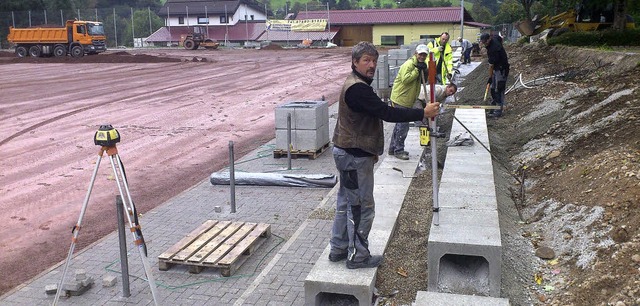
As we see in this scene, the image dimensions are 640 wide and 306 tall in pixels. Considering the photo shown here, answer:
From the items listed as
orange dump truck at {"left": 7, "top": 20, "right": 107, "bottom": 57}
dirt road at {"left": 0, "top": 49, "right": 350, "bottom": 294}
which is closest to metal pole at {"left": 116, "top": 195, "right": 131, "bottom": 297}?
dirt road at {"left": 0, "top": 49, "right": 350, "bottom": 294}

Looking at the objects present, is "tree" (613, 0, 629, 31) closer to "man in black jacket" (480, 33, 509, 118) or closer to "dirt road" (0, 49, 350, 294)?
"dirt road" (0, 49, 350, 294)

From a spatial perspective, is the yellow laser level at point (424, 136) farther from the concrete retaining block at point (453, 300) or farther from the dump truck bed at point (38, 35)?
the dump truck bed at point (38, 35)

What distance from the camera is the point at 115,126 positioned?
16.2 meters

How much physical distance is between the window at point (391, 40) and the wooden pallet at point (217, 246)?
5874cm

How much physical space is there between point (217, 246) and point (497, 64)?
9.22 meters

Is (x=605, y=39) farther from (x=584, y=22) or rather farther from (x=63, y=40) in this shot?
(x=63, y=40)

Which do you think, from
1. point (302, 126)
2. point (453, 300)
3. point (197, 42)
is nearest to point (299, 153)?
point (302, 126)

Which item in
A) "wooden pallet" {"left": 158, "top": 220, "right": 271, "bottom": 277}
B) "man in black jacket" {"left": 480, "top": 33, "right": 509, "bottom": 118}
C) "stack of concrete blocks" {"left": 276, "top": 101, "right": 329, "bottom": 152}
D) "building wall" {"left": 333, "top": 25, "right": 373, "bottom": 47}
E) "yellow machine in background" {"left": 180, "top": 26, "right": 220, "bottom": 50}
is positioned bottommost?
"wooden pallet" {"left": 158, "top": 220, "right": 271, "bottom": 277}

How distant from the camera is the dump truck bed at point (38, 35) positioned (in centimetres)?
4469

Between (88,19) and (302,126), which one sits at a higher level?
(88,19)

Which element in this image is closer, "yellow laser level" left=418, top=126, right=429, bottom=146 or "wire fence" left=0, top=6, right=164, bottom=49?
"yellow laser level" left=418, top=126, right=429, bottom=146

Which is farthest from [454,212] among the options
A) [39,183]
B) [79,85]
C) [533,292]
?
[79,85]

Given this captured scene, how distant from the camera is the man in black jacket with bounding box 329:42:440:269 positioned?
507 centimetres

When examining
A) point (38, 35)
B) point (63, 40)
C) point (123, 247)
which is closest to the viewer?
point (123, 247)
